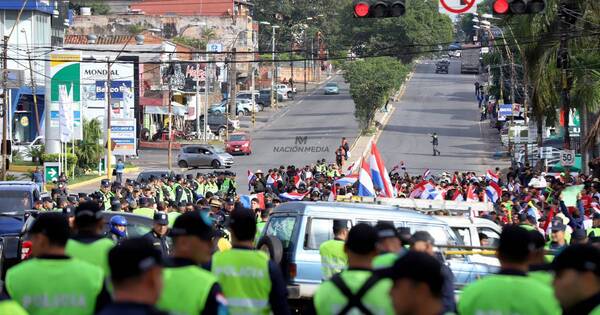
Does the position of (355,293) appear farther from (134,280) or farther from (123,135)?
(123,135)

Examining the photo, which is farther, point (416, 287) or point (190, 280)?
point (190, 280)

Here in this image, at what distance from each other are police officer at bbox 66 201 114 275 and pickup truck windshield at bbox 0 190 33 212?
14535mm

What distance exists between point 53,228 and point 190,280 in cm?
98

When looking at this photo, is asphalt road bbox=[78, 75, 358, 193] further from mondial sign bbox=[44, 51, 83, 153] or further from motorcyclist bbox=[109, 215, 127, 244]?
motorcyclist bbox=[109, 215, 127, 244]

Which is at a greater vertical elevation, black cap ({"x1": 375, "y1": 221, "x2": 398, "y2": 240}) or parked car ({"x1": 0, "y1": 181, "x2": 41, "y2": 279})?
black cap ({"x1": 375, "y1": 221, "x2": 398, "y2": 240})

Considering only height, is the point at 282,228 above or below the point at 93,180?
above

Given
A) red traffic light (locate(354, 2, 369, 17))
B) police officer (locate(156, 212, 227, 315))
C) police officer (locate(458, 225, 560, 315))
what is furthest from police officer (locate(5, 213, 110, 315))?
red traffic light (locate(354, 2, 369, 17))

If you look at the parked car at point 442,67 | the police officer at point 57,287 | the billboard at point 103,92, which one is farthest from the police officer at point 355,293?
the parked car at point 442,67

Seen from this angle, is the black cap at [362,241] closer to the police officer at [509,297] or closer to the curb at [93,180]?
the police officer at [509,297]

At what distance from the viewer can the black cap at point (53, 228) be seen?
311 inches

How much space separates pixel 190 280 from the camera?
7.60 meters

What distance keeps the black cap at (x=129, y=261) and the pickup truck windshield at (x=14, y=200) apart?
18.0 meters

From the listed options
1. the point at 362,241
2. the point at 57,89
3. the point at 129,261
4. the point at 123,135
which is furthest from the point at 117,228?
the point at 57,89

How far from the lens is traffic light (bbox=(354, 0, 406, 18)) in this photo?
837 inches
